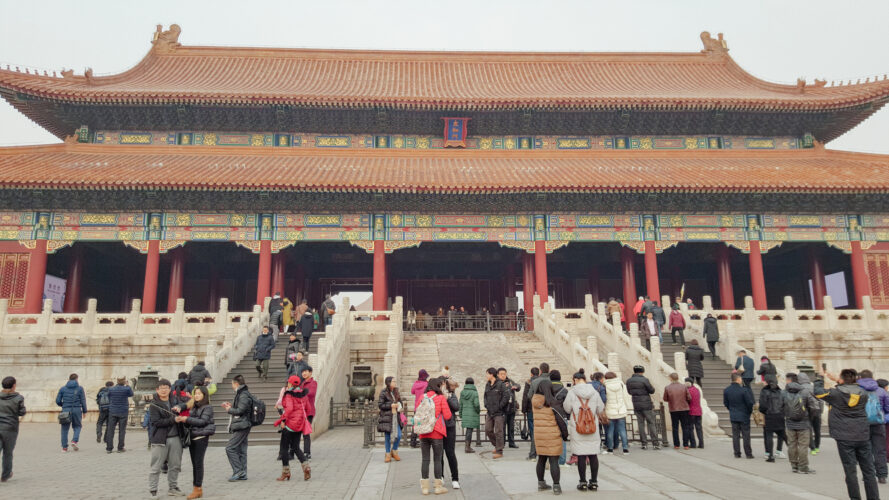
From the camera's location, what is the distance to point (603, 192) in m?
19.5

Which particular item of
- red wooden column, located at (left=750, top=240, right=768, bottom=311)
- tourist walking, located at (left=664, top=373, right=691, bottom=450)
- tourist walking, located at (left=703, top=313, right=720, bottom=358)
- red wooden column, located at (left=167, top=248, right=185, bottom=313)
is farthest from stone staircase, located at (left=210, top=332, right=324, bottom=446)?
red wooden column, located at (left=750, top=240, right=768, bottom=311)

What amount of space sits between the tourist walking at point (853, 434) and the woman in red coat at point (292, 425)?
614 cm

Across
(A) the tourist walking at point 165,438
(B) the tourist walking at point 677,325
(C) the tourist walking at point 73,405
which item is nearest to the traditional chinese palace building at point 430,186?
(B) the tourist walking at point 677,325

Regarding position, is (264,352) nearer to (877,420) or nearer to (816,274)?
(877,420)

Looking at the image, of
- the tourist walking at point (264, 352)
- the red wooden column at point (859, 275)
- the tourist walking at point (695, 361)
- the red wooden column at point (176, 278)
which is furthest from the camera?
the red wooden column at point (176, 278)

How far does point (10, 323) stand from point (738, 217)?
2280 cm

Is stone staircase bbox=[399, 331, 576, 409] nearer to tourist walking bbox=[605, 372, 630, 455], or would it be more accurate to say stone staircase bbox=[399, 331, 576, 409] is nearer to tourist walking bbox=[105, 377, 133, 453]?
tourist walking bbox=[605, 372, 630, 455]

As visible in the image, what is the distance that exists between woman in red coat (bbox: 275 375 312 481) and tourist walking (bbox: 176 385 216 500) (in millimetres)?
906

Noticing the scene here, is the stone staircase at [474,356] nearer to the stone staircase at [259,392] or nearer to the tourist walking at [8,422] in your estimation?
the stone staircase at [259,392]

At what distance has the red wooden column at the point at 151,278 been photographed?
1923cm

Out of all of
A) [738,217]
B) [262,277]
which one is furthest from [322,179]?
[738,217]

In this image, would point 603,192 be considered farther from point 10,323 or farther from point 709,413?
point 10,323

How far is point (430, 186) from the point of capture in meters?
19.0

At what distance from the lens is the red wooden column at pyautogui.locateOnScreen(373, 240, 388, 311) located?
1984 centimetres
